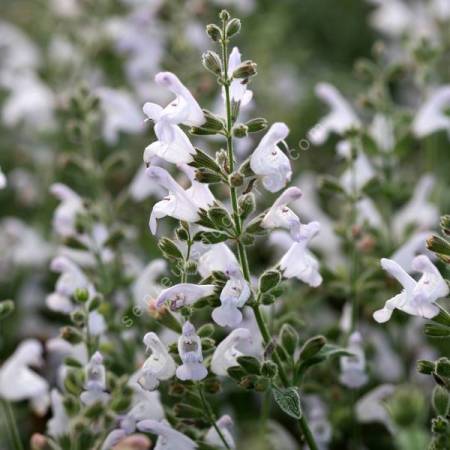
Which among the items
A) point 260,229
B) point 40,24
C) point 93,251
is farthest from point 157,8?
point 260,229

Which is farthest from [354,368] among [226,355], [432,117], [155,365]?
[432,117]

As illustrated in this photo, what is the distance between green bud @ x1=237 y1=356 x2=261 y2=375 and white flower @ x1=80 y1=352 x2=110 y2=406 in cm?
24

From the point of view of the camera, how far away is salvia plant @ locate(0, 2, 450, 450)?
1355 mm

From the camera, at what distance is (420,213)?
7.52ft

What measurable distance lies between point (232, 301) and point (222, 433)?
11.4 inches

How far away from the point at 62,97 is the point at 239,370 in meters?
1.68

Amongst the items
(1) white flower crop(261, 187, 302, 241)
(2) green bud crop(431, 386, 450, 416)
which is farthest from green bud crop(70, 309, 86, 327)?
(2) green bud crop(431, 386, 450, 416)

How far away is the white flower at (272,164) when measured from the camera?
53.2 inches

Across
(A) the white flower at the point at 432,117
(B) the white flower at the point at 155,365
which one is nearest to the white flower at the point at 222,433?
(B) the white flower at the point at 155,365

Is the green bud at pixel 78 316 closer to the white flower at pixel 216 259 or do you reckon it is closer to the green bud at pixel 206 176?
the white flower at pixel 216 259

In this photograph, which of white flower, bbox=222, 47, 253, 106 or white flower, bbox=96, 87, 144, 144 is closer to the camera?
white flower, bbox=222, 47, 253, 106

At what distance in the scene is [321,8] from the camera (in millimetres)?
4387

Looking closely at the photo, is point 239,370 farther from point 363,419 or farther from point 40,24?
point 40,24

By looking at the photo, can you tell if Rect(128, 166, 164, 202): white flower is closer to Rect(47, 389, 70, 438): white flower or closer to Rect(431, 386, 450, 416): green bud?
Rect(47, 389, 70, 438): white flower
